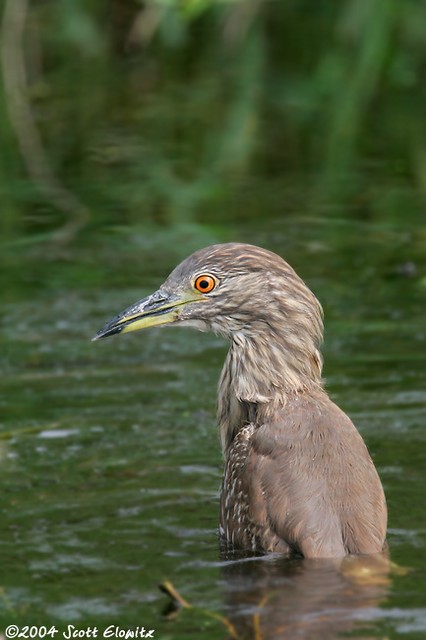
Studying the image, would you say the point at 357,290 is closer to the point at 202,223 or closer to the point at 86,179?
the point at 202,223

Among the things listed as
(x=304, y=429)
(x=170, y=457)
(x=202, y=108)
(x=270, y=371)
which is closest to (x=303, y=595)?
(x=304, y=429)

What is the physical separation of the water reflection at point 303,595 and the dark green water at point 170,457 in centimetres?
1

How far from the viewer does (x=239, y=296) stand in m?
9.02

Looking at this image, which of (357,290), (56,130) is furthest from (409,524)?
(56,130)

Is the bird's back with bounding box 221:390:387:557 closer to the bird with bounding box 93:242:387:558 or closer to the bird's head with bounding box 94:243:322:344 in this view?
the bird with bounding box 93:242:387:558

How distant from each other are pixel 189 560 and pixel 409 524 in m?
1.28

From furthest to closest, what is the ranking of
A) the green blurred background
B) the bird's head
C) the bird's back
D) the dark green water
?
the green blurred background < the bird's head < the bird's back < the dark green water

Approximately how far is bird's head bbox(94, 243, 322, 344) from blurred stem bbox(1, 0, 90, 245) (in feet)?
19.9

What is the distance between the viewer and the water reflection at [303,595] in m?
7.00

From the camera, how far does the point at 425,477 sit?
30.6ft

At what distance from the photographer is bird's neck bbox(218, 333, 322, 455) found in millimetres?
9023

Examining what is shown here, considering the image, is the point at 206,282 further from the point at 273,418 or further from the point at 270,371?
the point at 273,418

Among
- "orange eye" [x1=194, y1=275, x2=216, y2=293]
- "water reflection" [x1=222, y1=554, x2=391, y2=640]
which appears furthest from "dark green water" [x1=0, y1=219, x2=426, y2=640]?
"orange eye" [x1=194, y1=275, x2=216, y2=293]

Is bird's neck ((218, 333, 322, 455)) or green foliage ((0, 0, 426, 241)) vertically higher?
green foliage ((0, 0, 426, 241))
